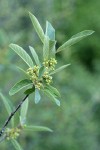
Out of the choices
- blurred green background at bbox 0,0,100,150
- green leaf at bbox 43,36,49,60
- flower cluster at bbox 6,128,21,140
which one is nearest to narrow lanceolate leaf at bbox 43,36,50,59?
green leaf at bbox 43,36,49,60

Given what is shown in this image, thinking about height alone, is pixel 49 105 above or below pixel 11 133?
above

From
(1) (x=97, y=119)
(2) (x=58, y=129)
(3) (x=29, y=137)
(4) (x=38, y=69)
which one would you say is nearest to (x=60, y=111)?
(2) (x=58, y=129)

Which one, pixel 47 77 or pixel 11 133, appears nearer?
pixel 47 77

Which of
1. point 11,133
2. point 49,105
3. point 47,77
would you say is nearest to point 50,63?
point 47,77

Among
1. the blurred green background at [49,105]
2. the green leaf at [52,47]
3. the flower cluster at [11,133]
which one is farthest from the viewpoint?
the blurred green background at [49,105]

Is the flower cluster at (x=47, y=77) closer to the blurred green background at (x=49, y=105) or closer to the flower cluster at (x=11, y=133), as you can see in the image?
the flower cluster at (x=11, y=133)

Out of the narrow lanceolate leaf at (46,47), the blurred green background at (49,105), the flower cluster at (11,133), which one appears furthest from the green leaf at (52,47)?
the blurred green background at (49,105)

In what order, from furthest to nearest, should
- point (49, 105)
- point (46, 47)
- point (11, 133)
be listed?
point (49, 105) < point (11, 133) < point (46, 47)

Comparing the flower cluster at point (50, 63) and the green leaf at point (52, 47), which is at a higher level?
the green leaf at point (52, 47)

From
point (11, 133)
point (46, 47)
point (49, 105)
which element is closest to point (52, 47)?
point (46, 47)

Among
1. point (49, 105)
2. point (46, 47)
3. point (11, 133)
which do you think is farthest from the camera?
point (49, 105)

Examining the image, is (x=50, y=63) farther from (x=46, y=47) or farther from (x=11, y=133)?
(x=11, y=133)

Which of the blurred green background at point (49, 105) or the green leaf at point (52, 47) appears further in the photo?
the blurred green background at point (49, 105)

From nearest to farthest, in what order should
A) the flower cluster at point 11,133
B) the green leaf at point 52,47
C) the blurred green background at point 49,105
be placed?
the green leaf at point 52,47 < the flower cluster at point 11,133 < the blurred green background at point 49,105
